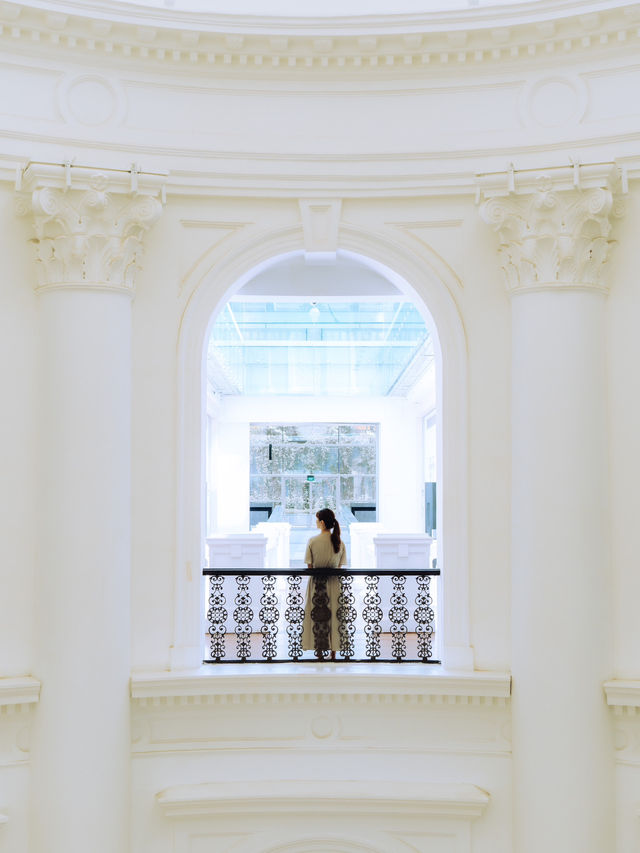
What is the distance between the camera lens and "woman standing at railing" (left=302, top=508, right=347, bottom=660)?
26.4 ft

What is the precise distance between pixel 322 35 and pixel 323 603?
4.89m

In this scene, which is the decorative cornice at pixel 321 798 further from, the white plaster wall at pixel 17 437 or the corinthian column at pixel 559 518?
the white plaster wall at pixel 17 437

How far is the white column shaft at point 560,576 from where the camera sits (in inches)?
284

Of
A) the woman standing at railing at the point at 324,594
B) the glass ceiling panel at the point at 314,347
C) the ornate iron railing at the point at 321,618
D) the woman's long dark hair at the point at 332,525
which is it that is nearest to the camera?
the ornate iron railing at the point at 321,618

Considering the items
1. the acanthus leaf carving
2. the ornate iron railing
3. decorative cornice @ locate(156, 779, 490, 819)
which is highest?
the acanthus leaf carving

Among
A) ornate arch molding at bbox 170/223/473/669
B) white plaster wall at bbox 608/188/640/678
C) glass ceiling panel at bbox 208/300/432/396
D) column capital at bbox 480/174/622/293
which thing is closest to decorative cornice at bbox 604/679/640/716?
white plaster wall at bbox 608/188/640/678

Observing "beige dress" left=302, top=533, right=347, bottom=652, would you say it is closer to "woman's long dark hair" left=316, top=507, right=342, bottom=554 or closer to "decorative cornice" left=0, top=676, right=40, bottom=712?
"woman's long dark hair" left=316, top=507, right=342, bottom=554

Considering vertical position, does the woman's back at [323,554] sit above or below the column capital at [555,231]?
below

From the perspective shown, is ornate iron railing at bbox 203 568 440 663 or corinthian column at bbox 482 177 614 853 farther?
ornate iron railing at bbox 203 568 440 663

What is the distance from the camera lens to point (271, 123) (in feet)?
26.0

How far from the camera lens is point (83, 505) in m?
7.39

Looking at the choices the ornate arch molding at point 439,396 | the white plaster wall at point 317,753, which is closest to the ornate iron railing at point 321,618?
the ornate arch molding at point 439,396

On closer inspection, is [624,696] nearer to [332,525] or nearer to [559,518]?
[559,518]

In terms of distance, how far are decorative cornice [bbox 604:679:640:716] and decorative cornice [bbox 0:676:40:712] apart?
4.57m
